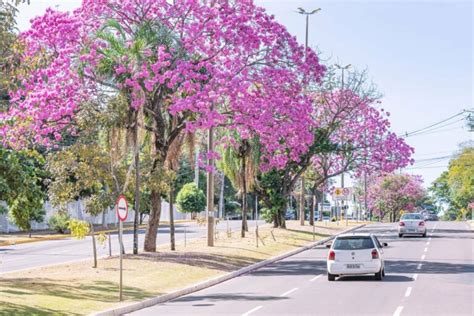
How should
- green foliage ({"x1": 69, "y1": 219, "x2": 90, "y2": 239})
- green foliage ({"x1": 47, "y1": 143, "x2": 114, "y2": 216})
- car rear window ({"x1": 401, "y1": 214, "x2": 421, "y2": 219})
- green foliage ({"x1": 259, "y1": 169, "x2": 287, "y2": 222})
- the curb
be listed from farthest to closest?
green foliage ({"x1": 259, "y1": 169, "x2": 287, "y2": 222}) < car rear window ({"x1": 401, "y1": 214, "x2": 421, "y2": 219}) < green foliage ({"x1": 47, "y1": 143, "x2": 114, "y2": 216}) < green foliage ({"x1": 69, "y1": 219, "x2": 90, "y2": 239}) < the curb

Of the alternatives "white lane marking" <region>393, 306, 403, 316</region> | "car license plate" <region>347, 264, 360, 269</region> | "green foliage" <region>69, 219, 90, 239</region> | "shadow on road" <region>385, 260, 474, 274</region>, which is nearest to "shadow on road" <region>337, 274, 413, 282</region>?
"car license plate" <region>347, 264, 360, 269</region>

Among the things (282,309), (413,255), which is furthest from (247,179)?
(282,309)

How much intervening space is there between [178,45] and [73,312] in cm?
1512

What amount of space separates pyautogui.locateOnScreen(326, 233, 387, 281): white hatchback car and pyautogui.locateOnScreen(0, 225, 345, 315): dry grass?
4093mm

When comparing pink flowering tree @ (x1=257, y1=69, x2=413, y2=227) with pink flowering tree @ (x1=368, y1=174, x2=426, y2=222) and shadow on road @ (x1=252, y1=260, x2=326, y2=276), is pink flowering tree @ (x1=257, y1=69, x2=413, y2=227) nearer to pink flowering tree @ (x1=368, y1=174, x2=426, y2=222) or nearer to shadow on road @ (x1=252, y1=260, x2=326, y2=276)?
shadow on road @ (x1=252, y1=260, x2=326, y2=276)

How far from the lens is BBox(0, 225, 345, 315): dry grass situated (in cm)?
1725

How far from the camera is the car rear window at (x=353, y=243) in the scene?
77.5 feet

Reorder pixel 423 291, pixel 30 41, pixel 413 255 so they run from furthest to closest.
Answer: pixel 413 255
pixel 30 41
pixel 423 291

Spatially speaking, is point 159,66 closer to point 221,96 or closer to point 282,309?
point 221,96

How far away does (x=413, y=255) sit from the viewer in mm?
34000

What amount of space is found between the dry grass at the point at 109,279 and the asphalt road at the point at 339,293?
1102mm

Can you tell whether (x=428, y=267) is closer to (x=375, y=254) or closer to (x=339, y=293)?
(x=375, y=254)

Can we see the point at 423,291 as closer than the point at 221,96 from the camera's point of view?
Yes

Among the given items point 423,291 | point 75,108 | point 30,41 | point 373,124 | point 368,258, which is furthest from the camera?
point 373,124
